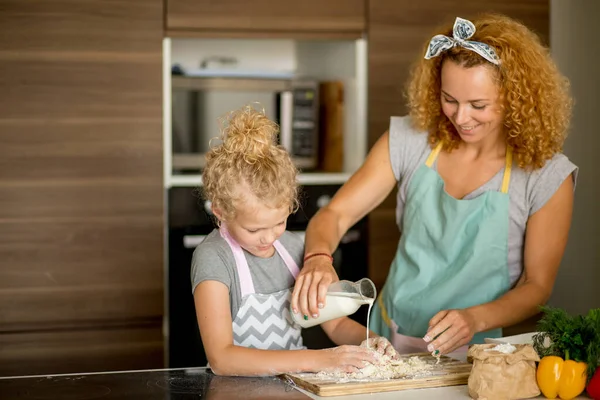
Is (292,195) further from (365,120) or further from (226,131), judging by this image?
(365,120)

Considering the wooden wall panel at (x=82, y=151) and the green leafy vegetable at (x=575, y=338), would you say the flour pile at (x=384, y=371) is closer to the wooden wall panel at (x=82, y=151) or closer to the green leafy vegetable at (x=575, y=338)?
the green leafy vegetable at (x=575, y=338)

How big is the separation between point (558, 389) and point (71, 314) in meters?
2.02

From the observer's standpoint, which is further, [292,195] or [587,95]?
[587,95]

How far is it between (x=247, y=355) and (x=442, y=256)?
650 millimetres

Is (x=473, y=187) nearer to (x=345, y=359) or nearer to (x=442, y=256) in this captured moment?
(x=442, y=256)

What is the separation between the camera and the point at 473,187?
200cm

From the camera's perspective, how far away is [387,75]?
3.15 metres

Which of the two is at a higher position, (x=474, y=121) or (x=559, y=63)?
(x=559, y=63)

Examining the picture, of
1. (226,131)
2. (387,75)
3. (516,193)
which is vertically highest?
(387,75)

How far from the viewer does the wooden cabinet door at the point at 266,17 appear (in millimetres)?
2992

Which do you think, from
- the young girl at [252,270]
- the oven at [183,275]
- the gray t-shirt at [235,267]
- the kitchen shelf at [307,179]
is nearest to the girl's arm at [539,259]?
the young girl at [252,270]

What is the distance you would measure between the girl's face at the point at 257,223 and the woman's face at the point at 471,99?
0.48m

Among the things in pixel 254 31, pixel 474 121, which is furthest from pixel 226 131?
pixel 254 31

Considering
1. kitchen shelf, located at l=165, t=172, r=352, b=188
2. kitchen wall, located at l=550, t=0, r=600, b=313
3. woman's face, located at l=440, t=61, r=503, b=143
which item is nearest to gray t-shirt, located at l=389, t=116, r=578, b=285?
woman's face, located at l=440, t=61, r=503, b=143
